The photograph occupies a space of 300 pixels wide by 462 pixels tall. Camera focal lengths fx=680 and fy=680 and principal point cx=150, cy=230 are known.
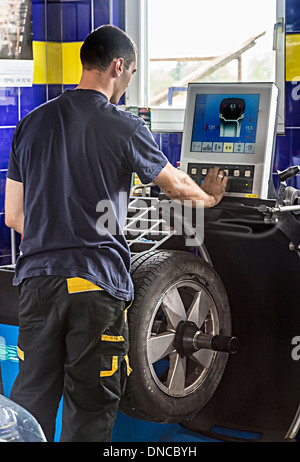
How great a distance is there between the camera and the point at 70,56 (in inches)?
167

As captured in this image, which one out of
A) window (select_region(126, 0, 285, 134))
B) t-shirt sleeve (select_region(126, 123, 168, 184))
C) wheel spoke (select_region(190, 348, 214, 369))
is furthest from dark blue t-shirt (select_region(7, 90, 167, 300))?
window (select_region(126, 0, 285, 134))

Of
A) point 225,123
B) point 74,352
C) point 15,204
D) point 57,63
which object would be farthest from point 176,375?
point 57,63

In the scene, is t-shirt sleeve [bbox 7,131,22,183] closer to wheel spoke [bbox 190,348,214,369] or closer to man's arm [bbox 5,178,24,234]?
man's arm [bbox 5,178,24,234]

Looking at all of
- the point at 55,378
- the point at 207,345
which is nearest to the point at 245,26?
the point at 207,345

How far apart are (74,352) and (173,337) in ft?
1.86

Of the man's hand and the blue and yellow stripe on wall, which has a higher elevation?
the blue and yellow stripe on wall

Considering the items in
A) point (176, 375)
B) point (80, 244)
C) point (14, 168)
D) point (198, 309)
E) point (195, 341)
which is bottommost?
point (176, 375)

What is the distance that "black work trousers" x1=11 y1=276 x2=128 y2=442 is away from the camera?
92.0 inches

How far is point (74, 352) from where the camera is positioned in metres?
2.36

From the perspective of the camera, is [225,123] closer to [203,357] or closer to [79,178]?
[79,178]

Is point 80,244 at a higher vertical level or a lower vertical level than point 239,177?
lower

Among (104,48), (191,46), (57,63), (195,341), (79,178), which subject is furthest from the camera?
(57,63)

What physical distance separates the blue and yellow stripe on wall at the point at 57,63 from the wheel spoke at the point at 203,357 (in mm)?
2050

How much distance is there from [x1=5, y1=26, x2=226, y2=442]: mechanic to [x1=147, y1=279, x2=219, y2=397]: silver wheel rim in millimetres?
309
